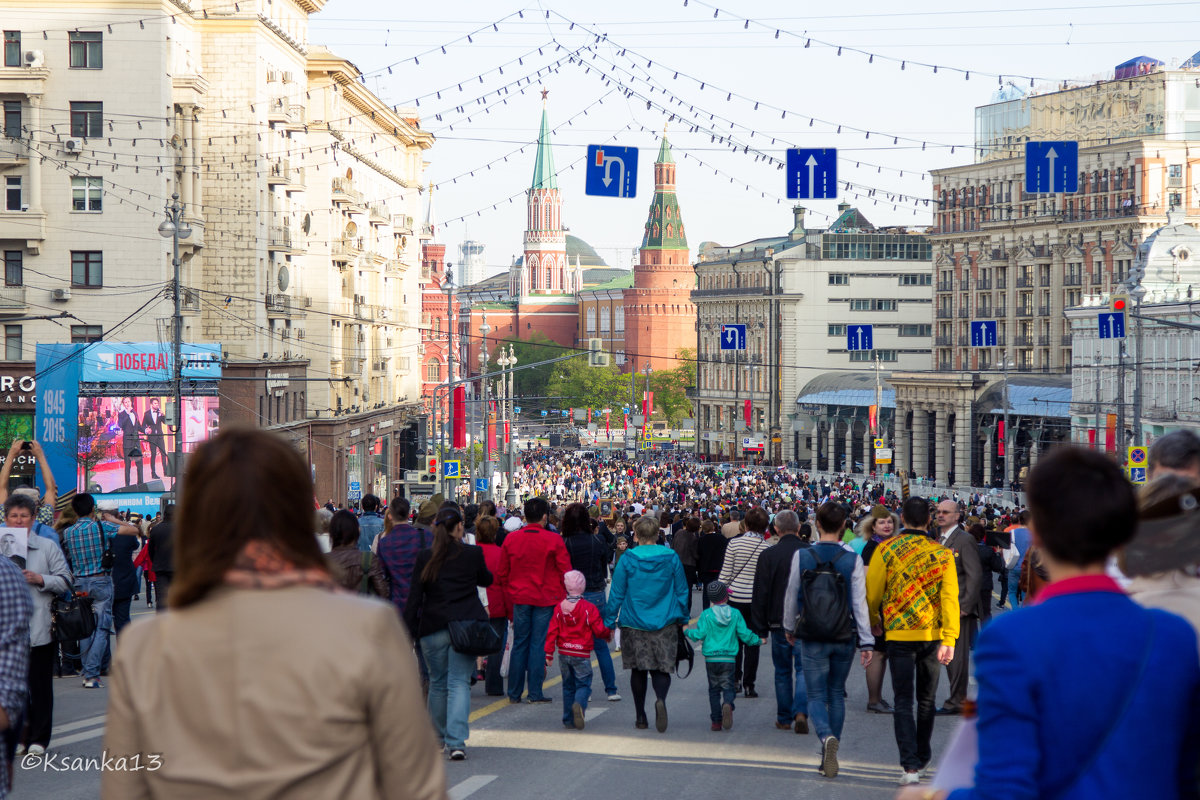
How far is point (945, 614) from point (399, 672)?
6.92 meters

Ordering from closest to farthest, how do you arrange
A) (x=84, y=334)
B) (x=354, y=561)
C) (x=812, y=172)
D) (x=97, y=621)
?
(x=354, y=561) → (x=97, y=621) → (x=812, y=172) → (x=84, y=334)

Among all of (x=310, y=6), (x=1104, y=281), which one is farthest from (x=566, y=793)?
(x=1104, y=281)

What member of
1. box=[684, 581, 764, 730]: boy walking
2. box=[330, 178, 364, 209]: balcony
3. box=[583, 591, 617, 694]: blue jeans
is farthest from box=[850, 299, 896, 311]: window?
box=[684, 581, 764, 730]: boy walking

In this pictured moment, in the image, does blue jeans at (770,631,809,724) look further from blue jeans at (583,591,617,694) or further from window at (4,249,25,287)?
window at (4,249,25,287)

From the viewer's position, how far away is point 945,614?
9695mm

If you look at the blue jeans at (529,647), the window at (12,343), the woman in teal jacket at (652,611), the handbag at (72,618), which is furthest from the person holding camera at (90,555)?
the window at (12,343)

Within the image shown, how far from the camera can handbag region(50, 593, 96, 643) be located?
1143 cm

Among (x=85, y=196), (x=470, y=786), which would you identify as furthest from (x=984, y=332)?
(x=470, y=786)

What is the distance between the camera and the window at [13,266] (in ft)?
142

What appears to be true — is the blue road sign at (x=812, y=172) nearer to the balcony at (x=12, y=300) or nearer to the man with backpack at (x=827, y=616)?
the man with backpack at (x=827, y=616)

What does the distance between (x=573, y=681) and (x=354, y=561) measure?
1891mm

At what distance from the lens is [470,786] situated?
31.2 ft

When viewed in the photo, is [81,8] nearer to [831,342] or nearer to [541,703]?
[541,703]

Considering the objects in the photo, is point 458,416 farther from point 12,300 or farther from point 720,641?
point 720,641
